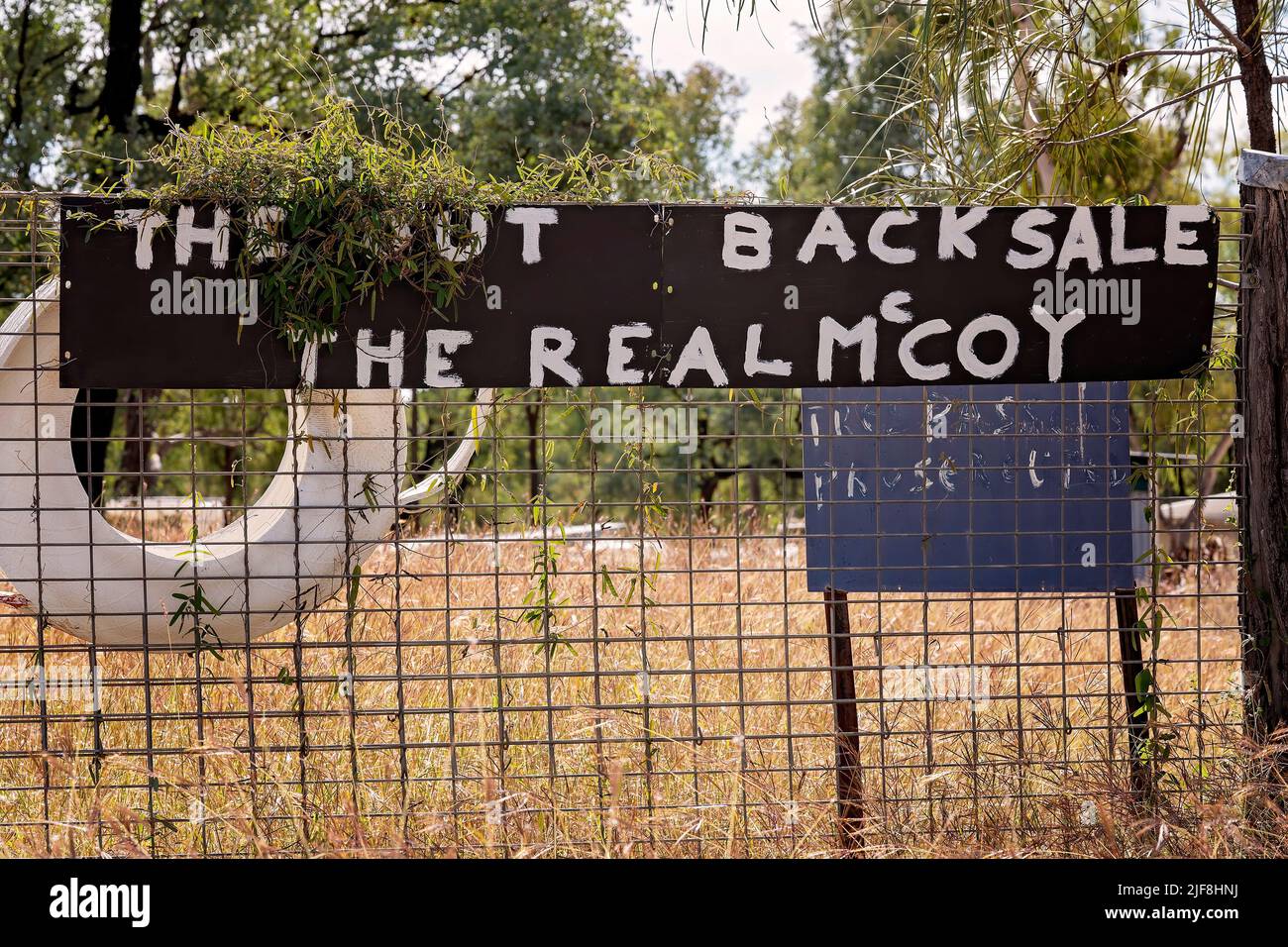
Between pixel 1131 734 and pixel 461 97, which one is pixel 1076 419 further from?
pixel 461 97

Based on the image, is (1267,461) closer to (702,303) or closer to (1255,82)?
(1255,82)

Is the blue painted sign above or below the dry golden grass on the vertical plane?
above

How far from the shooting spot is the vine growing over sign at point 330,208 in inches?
127

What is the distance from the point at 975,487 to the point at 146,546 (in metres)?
2.96

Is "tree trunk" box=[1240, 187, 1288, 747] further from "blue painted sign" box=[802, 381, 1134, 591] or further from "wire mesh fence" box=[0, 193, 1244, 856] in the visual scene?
"blue painted sign" box=[802, 381, 1134, 591]

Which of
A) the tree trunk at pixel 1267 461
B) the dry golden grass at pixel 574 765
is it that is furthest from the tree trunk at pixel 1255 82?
the dry golden grass at pixel 574 765

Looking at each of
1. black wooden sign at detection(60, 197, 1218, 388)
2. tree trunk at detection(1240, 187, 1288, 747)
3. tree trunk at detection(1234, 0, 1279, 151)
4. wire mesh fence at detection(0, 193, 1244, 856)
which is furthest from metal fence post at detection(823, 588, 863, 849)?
tree trunk at detection(1234, 0, 1279, 151)

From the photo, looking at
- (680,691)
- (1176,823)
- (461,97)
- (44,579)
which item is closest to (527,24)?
(461,97)

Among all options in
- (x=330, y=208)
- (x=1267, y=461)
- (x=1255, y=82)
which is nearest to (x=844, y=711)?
(x=1267, y=461)

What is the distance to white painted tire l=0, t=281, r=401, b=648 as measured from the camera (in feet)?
11.3

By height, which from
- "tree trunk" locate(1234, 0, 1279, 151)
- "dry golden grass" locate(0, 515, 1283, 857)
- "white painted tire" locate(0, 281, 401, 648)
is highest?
"tree trunk" locate(1234, 0, 1279, 151)

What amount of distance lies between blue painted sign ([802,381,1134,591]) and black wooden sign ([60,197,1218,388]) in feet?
0.85

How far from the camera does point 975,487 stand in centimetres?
398

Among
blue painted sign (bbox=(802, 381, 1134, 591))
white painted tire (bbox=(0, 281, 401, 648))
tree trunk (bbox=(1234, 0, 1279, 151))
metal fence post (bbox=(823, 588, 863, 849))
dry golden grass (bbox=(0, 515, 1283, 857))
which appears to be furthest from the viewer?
tree trunk (bbox=(1234, 0, 1279, 151))
